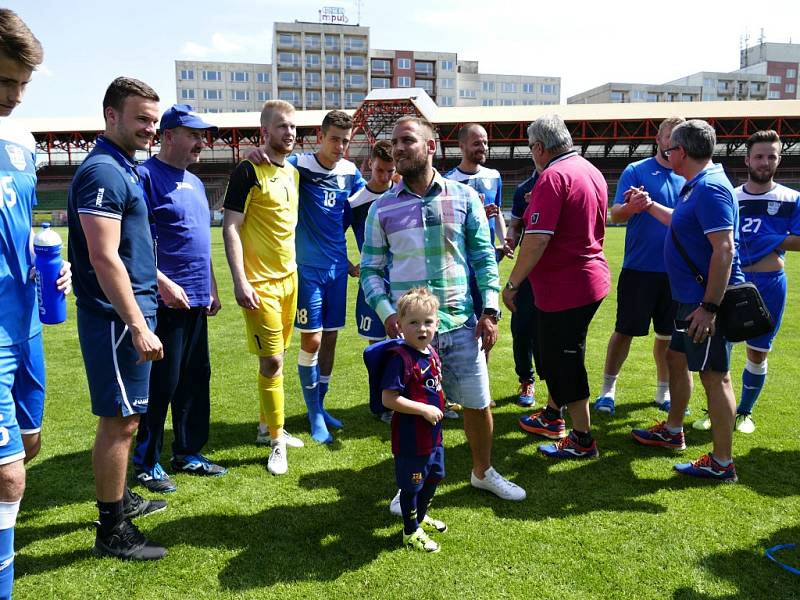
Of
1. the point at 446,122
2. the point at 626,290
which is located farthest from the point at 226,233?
the point at 446,122

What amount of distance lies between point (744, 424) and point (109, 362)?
4750 mm

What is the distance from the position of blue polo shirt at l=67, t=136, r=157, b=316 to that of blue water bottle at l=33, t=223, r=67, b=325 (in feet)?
0.37

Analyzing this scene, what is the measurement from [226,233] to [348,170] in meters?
1.43

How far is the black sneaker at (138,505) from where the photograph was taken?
3.34 meters

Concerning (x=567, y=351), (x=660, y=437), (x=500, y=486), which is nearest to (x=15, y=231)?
(x=500, y=486)

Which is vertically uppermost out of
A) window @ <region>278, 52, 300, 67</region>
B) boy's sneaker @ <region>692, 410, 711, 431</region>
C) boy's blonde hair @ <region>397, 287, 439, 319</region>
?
window @ <region>278, 52, 300, 67</region>

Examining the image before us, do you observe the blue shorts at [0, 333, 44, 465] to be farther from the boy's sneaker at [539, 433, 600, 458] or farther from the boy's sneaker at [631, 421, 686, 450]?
the boy's sneaker at [631, 421, 686, 450]

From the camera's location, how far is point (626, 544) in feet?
10.1

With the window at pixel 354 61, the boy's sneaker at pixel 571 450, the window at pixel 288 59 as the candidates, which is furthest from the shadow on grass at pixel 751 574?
the window at pixel 354 61

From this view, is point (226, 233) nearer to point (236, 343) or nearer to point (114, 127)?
point (114, 127)

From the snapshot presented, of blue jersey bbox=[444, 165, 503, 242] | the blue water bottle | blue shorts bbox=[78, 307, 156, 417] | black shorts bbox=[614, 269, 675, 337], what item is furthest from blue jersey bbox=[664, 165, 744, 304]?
the blue water bottle

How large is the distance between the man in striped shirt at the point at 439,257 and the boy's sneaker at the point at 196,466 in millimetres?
1767

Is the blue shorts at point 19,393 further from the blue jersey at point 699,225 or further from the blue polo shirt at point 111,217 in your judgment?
the blue jersey at point 699,225

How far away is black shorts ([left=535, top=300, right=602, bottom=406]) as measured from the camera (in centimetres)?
396
